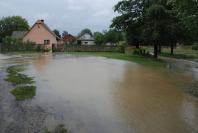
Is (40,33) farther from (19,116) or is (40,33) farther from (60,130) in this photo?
(60,130)

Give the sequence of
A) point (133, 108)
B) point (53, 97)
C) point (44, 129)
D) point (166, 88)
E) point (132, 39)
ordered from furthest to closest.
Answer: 1. point (132, 39)
2. point (166, 88)
3. point (53, 97)
4. point (133, 108)
5. point (44, 129)

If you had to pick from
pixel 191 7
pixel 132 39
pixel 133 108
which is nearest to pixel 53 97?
pixel 133 108

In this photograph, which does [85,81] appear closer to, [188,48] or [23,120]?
[23,120]

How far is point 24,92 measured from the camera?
49.1ft

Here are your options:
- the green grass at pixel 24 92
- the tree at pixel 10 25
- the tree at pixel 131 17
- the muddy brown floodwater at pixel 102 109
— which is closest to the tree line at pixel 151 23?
the tree at pixel 131 17

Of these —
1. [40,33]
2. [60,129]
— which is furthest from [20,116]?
[40,33]

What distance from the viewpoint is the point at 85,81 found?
19.4 meters

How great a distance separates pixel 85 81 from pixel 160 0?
24.9 meters

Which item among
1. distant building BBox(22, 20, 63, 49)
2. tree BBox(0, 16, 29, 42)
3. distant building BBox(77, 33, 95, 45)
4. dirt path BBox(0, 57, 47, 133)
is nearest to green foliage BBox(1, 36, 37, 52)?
distant building BBox(22, 20, 63, 49)

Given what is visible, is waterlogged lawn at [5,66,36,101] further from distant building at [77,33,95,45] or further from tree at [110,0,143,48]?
distant building at [77,33,95,45]

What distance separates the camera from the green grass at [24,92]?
13.7 m

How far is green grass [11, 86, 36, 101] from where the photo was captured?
13.7 m

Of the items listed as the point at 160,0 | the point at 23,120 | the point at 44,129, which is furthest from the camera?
the point at 160,0

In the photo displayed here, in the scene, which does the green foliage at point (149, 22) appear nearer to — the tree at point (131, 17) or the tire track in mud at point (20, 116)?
the tree at point (131, 17)
